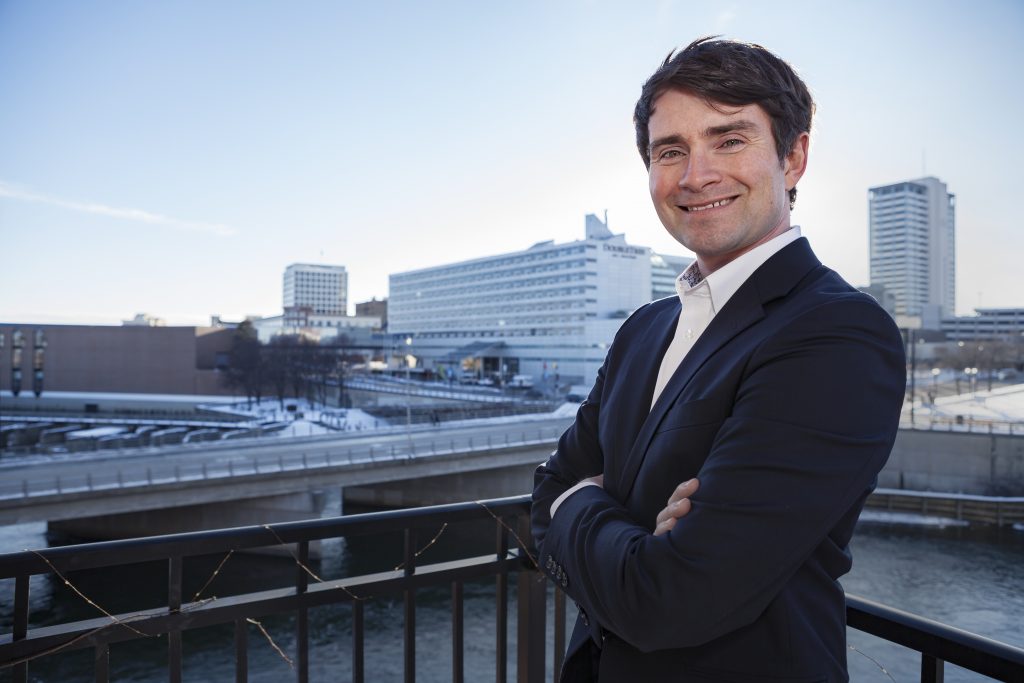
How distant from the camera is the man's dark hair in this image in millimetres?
1271

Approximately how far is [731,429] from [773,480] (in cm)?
10

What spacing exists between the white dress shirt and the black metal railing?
2.27 feet

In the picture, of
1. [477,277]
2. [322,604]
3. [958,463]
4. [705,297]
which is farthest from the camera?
[477,277]

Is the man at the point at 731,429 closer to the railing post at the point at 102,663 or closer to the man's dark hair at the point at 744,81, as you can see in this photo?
the man's dark hair at the point at 744,81

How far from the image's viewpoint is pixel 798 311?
43.4 inches

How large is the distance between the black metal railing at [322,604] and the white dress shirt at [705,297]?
693mm

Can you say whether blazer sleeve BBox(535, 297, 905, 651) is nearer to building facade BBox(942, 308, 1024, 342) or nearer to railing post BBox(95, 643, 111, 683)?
railing post BBox(95, 643, 111, 683)

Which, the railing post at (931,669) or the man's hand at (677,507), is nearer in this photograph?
the man's hand at (677,507)

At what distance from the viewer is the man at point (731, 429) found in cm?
99

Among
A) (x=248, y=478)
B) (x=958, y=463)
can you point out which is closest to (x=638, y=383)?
(x=248, y=478)

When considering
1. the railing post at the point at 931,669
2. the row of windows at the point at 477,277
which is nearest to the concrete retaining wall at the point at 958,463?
the railing post at the point at 931,669

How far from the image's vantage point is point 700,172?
1294 mm

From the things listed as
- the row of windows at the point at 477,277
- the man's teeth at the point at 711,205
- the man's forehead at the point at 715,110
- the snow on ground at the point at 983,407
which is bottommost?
the snow on ground at the point at 983,407

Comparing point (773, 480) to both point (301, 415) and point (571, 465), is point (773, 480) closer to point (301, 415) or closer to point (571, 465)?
point (571, 465)
